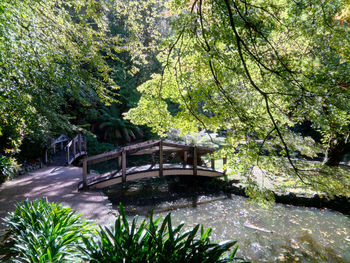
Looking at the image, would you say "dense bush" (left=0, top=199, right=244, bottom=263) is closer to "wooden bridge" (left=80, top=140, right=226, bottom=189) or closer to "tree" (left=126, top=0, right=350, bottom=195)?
"tree" (left=126, top=0, right=350, bottom=195)

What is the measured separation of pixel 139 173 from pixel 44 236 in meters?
A: 4.69

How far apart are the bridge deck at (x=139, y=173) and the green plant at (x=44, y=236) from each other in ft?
10.5

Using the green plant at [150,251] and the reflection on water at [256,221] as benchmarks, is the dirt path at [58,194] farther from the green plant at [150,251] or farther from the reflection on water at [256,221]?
the green plant at [150,251]

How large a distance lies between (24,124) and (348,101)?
641 centimetres

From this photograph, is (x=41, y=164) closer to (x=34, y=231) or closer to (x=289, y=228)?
(x=34, y=231)

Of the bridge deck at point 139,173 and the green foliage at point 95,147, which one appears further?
the green foliage at point 95,147

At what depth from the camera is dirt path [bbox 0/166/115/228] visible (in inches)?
189

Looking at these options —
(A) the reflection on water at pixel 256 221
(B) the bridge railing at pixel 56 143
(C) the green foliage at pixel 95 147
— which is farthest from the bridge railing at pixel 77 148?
(A) the reflection on water at pixel 256 221

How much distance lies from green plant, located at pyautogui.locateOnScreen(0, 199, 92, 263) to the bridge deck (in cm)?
319

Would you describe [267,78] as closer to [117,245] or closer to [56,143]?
[117,245]

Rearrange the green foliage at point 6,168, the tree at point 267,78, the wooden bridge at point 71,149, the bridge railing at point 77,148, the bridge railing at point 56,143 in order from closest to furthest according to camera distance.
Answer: the tree at point 267,78, the green foliage at point 6,168, the bridge railing at point 56,143, the wooden bridge at point 71,149, the bridge railing at point 77,148

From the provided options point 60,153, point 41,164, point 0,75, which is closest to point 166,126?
point 0,75

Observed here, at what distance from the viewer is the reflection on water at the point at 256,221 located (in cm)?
441

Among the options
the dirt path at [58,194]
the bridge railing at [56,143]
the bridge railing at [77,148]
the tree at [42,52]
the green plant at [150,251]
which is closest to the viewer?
the green plant at [150,251]
